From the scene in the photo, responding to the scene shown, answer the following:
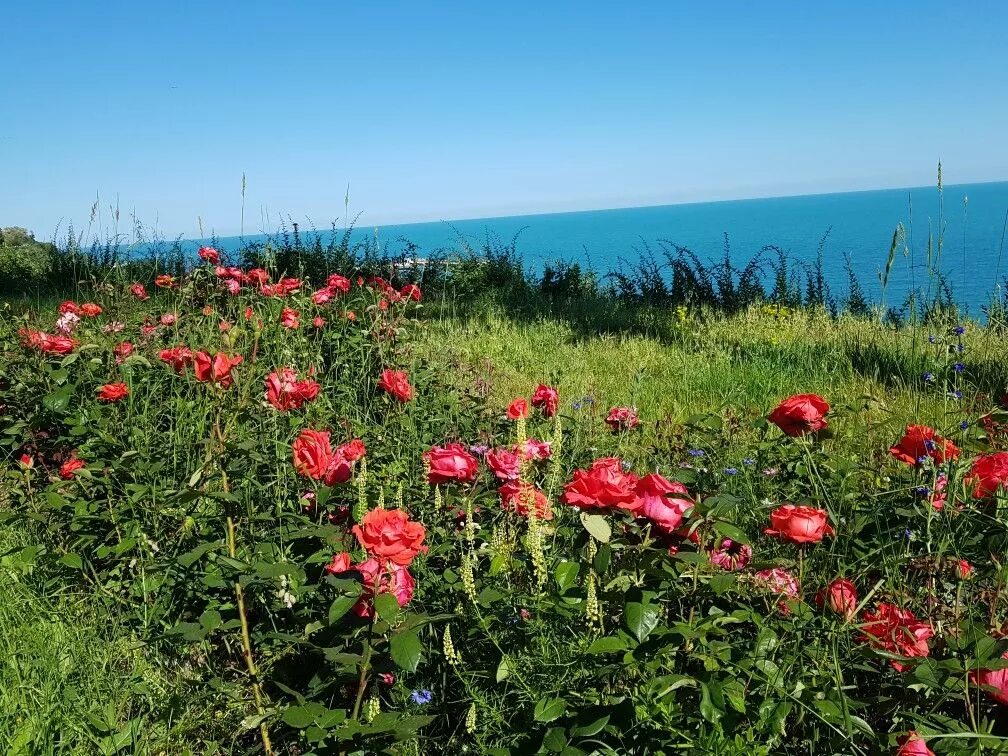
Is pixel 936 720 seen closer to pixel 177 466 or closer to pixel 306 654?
pixel 306 654

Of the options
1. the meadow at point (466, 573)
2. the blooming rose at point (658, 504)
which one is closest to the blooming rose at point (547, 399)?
the meadow at point (466, 573)

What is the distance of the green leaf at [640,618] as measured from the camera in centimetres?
131

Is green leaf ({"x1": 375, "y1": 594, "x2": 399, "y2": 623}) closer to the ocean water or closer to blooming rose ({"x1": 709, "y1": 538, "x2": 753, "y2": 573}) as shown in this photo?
blooming rose ({"x1": 709, "y1": 538, "x2": 753, "y2": 573})

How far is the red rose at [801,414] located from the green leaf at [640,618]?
0.58m

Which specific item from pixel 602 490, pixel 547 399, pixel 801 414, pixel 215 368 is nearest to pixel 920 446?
pixel 801 414

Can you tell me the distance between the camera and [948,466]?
5.58 feet

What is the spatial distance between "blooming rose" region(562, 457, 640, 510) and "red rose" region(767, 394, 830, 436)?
0.49 m

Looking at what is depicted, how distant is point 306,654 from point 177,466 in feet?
3.93

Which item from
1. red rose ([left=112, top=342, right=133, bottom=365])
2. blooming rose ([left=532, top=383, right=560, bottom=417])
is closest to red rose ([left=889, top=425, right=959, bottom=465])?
blooming rose ([left=532, top=383, right=560, bottom=417])

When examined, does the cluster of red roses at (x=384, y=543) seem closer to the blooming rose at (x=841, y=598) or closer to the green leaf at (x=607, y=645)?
the green leaf at (x=607, y=645)

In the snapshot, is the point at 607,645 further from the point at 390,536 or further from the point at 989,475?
the point at 989,475

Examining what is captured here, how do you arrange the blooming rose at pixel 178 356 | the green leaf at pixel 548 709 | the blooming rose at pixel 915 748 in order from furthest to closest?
1. the blooming rose at pixel 178 356
2. the green leaf at pixel 548 709
3. the blooming rose at pixel 915 748

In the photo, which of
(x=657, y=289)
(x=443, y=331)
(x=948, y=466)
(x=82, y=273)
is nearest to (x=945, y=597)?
(x=948, y=466)

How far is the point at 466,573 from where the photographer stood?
137cm
